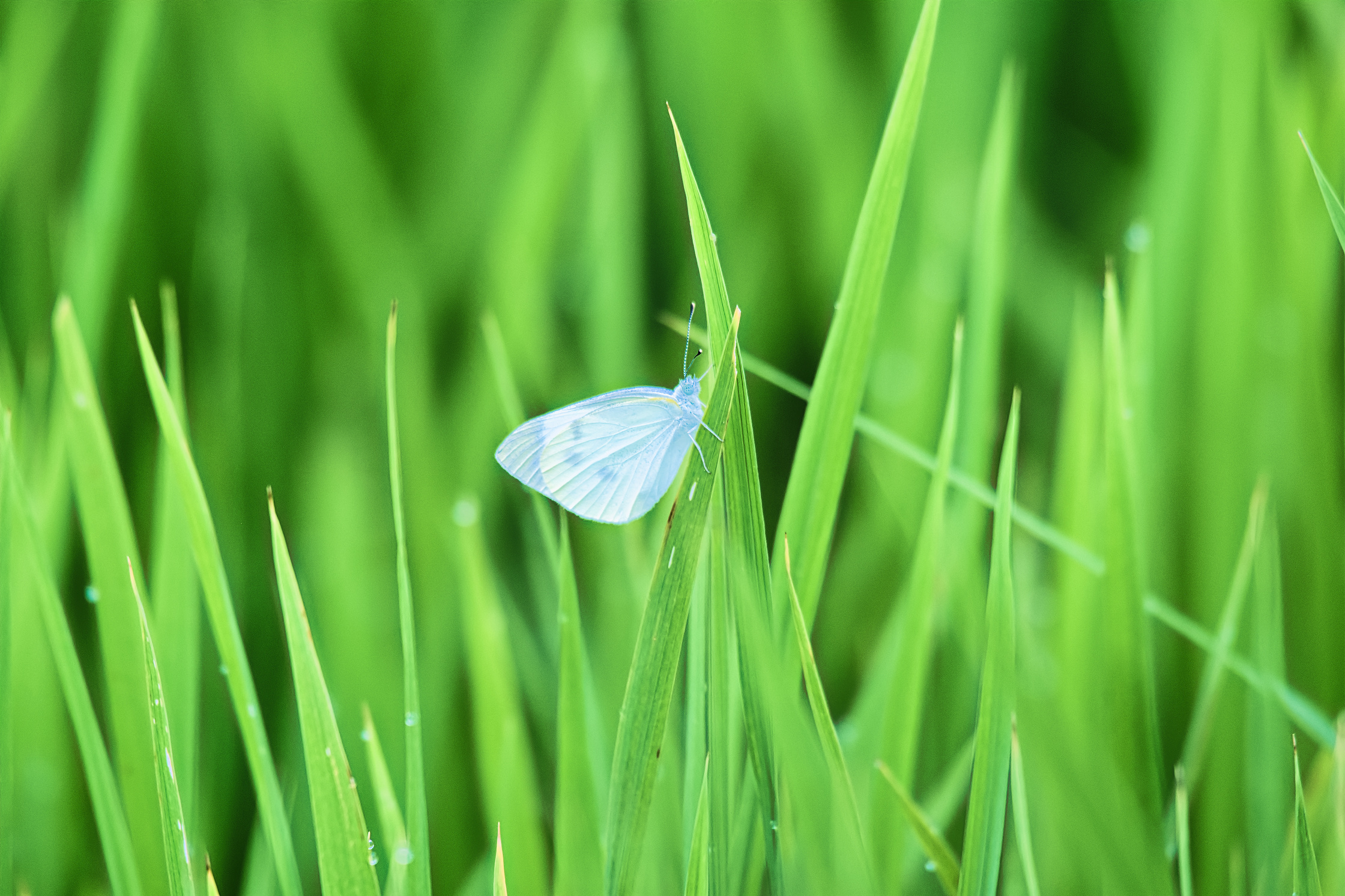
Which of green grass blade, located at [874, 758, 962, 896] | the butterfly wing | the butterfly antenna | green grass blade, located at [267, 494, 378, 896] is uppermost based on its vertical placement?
the butterfly antenna

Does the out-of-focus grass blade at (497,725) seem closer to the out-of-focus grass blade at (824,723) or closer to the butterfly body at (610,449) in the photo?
the butterfly body at (610,449)

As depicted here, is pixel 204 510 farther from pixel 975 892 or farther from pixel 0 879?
pixel 975 892

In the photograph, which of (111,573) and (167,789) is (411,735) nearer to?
(167,789)

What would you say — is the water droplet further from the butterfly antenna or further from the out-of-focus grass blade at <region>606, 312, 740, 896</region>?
the out-of-focus grass blade at <region>606, 312, 740, 896</region>

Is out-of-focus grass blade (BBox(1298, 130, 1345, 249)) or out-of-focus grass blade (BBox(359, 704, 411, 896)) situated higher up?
out-of-focus grass blade (BBox(1298, 130, 1345, 249))

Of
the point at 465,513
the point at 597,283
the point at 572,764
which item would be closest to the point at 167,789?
the point at 572,764

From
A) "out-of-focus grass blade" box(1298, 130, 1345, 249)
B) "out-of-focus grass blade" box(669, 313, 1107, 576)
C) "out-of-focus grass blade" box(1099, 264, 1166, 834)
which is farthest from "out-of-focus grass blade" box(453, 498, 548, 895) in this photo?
"out-of-focus grass blade" box(1298, 130, 1345, 249)

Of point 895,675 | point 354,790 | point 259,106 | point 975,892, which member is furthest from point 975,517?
point 259,106
